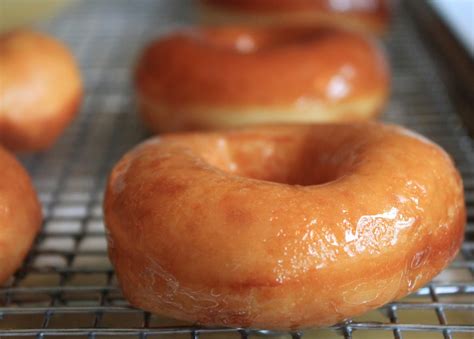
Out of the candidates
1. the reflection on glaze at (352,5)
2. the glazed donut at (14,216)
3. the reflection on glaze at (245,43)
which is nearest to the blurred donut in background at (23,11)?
the reflection on glaze at (245,43)

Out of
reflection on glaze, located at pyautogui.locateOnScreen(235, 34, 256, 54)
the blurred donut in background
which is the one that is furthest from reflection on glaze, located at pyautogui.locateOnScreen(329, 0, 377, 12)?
the blurred donut in background

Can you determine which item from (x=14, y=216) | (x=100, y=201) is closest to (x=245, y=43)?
(x=100, y=201)

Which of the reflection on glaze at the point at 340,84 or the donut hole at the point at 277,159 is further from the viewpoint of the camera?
the reflection on glaze at the point at 340,84

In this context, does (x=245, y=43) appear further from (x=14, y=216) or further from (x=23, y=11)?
(x=14, y=216)

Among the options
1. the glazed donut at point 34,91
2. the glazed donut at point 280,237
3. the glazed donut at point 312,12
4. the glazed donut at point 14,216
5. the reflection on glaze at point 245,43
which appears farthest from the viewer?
the glazed donut at point 312,12

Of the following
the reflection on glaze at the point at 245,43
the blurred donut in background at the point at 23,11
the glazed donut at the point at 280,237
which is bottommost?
the blurred donut in background at the point at 23,11

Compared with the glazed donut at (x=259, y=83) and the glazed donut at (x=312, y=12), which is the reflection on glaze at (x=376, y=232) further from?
the glazed donut at (x=312, y=12)

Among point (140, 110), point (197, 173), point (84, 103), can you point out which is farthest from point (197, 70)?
point (197, 173)
